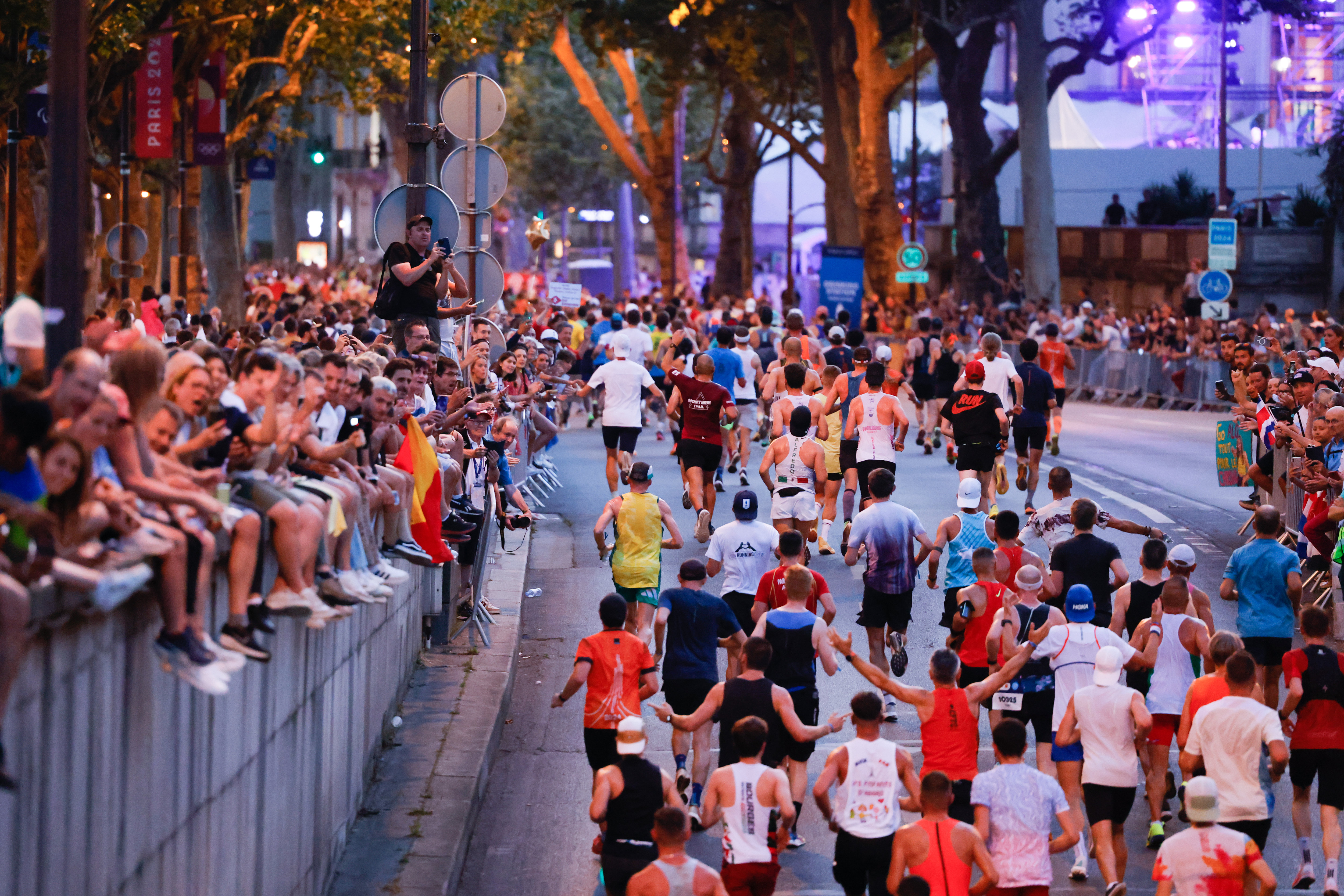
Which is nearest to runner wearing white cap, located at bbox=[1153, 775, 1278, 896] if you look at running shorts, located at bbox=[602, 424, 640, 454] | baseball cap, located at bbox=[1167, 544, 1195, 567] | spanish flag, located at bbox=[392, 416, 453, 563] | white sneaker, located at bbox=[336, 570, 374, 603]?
baseball cap, located at bbox=[1167, 544, 1195, 567]

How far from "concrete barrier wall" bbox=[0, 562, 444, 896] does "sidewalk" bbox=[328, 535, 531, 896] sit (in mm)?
277

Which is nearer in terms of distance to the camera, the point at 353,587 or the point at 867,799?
the point at 353,587

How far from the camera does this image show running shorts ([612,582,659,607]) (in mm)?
12508

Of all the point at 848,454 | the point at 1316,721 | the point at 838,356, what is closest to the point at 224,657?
the point at 1316,721

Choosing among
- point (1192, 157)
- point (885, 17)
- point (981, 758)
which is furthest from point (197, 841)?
point (1192, 157)

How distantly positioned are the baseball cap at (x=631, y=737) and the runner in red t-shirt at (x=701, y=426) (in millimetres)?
9539

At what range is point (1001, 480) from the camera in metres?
20.0

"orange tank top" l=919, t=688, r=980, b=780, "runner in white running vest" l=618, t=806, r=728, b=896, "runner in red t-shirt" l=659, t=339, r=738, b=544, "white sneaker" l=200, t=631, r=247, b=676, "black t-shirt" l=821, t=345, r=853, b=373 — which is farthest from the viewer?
"black t-shirt" l=821, t=345, r=853, b=373

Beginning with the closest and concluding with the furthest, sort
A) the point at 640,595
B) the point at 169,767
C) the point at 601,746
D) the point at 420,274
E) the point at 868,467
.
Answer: the point at 169,767 < the point at 601,746 < the point at 640,595 < the point at 420,274 < the point at 868,467

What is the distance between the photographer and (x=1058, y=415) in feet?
80.6

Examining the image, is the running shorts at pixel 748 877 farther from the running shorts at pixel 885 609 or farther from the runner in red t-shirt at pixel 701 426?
the runner in red t-shirt at pixel 701 426

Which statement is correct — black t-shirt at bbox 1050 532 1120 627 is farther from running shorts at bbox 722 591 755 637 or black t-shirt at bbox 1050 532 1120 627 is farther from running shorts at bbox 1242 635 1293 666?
running shorts at bbox 722 591 755 637

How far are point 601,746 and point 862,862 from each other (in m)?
2.13

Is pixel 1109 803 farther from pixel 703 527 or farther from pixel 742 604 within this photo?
pixel 703 527
